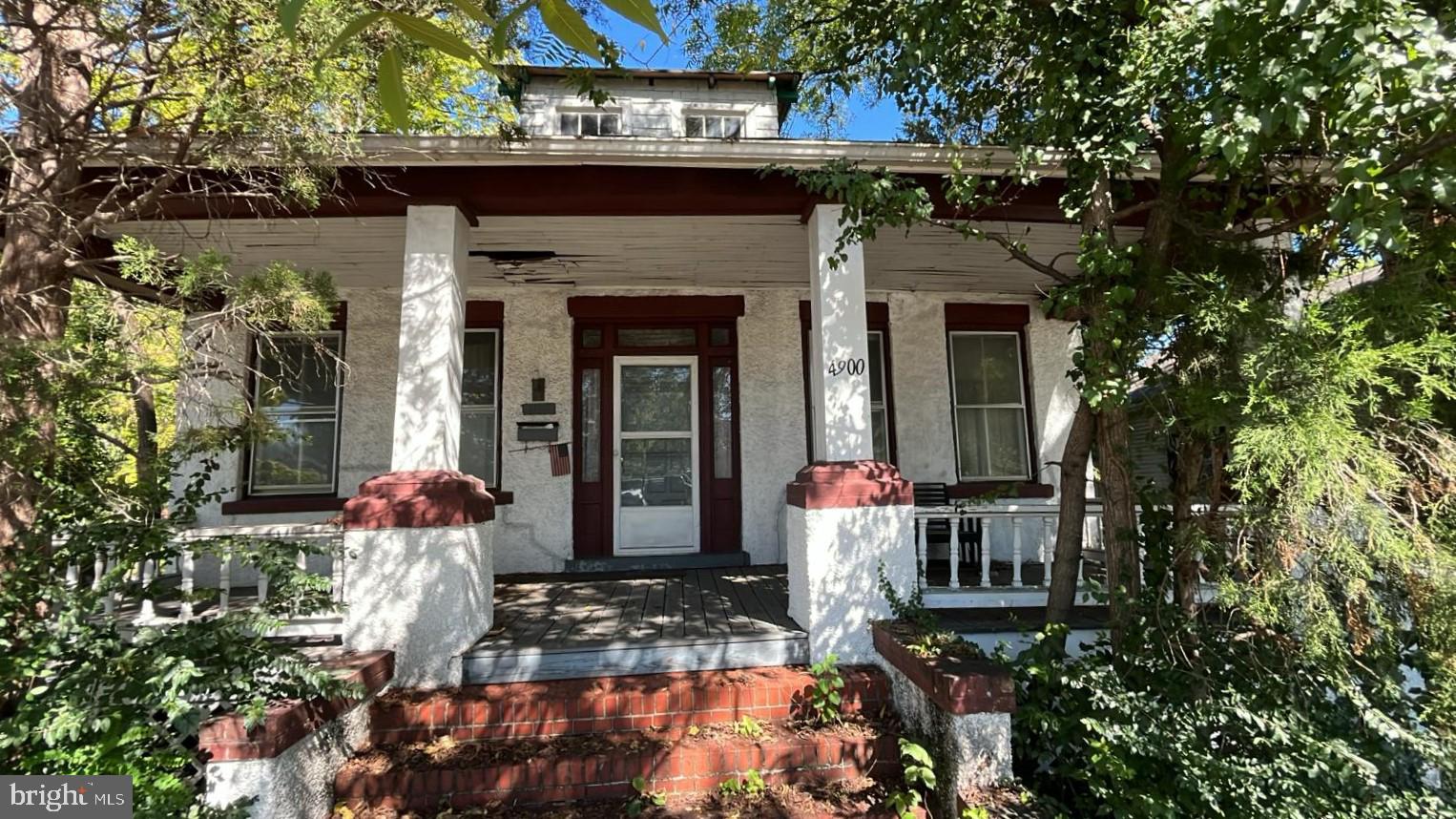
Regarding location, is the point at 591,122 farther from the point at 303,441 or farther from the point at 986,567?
the point at 986,567

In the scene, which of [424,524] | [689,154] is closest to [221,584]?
[424,524]

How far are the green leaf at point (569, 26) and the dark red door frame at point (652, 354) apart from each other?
5.45m

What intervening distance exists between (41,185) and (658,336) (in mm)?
4255

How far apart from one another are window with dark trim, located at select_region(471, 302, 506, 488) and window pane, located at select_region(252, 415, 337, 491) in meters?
1.19

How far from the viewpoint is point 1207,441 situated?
9.26 ft

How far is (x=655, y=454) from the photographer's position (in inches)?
250

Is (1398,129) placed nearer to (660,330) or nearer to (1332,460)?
(1332,460)

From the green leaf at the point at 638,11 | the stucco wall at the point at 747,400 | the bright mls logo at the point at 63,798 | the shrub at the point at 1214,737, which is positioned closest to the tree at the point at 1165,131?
the shrub at the point at 1214,737

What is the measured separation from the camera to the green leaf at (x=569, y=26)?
0.84 meters

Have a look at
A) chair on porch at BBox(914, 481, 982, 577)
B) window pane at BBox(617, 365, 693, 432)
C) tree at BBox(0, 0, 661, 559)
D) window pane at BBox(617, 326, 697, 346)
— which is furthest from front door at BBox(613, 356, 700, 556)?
tree at BBox(0, 0, 661, 559)

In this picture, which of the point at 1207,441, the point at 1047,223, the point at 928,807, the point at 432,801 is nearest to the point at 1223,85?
the point at 1207,441

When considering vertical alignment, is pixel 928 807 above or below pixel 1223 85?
below

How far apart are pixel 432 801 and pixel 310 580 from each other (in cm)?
113

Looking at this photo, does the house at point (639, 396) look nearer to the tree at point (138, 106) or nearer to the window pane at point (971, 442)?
the window pane at point (971, 442)
